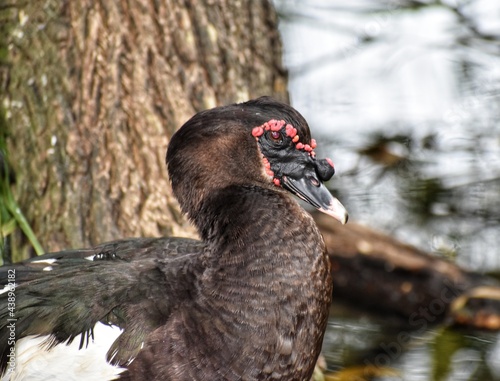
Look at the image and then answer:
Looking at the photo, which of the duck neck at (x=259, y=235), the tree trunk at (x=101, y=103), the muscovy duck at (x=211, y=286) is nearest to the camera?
the muscovy duck at (x=211, y=286)

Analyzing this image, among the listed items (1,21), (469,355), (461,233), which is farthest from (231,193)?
(461,233)

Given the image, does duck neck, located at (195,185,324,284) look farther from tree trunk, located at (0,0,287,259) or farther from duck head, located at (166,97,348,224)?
tree trunk, located at (0,0,287,259)

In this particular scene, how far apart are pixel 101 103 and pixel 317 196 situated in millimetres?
1566

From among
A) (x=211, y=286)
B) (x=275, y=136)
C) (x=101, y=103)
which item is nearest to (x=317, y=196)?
(x=275, y=136)

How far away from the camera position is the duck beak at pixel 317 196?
307 centimetres

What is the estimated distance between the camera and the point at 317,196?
3.08 meters

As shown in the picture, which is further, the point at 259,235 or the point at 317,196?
the point at 317,196

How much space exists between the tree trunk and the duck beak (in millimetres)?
1199

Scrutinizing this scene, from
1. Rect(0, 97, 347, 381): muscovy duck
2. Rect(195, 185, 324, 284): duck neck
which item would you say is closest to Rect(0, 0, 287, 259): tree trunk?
Rect(0, 97, 347, 381): muscovy duck

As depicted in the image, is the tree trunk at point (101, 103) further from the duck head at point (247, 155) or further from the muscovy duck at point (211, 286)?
the duck head at point (247, 155)

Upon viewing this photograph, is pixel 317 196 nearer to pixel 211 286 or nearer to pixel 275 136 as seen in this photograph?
pixel 275 136

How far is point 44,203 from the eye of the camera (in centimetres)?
413

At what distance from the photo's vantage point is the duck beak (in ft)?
10.1

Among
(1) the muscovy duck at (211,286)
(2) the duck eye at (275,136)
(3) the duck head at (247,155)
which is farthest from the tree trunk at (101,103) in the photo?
(2) the duck eye at (275,136)
